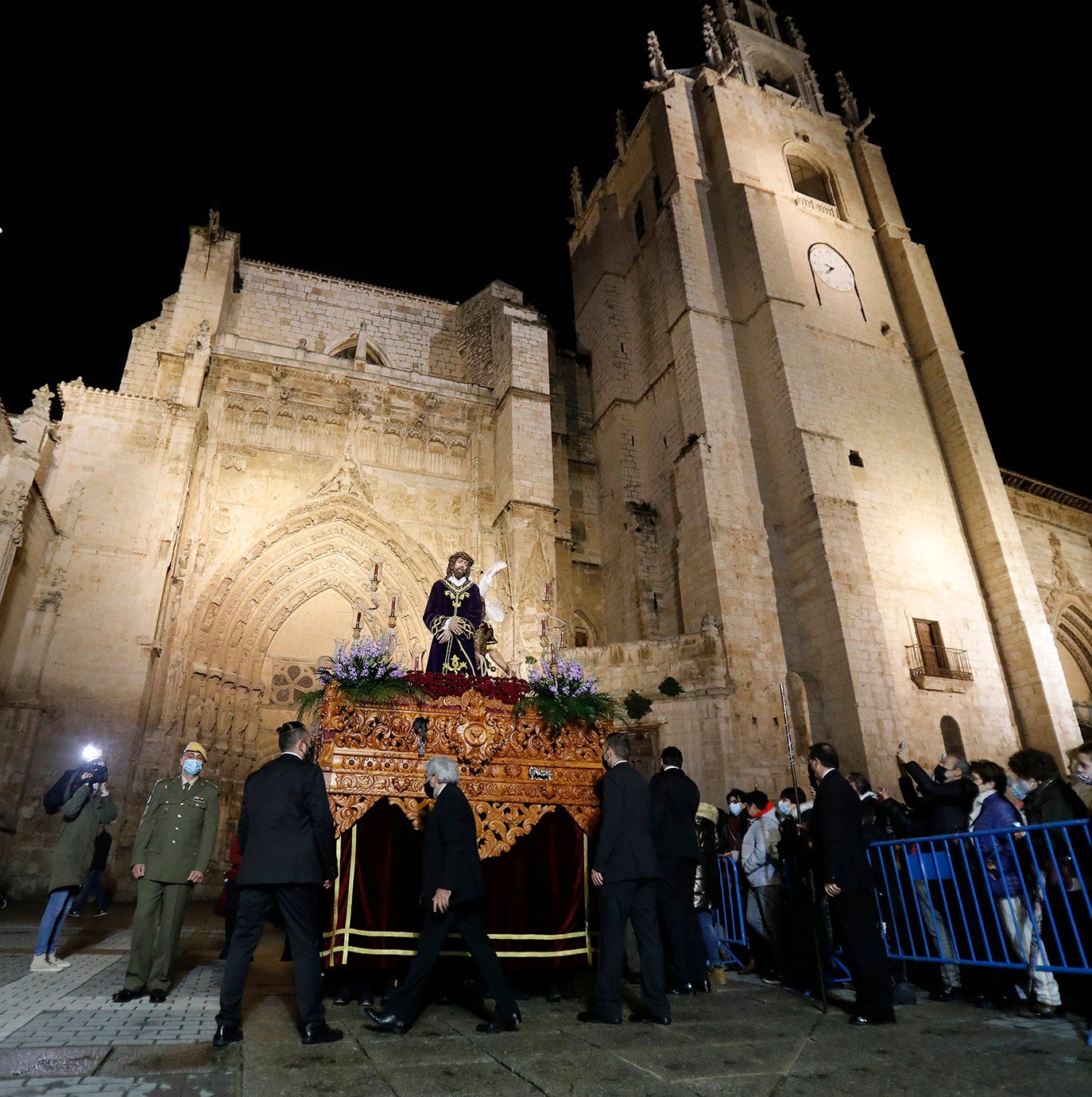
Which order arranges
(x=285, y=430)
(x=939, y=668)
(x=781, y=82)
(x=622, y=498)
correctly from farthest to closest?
(x=781, y=82) → (x=622, y=498) → (x=939, y=668) → (x=285, y=430)

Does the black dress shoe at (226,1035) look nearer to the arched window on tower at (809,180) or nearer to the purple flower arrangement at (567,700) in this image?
the purple flower arrangement at (567,700)

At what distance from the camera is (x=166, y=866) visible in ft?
14.2

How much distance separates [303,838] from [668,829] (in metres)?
2.38

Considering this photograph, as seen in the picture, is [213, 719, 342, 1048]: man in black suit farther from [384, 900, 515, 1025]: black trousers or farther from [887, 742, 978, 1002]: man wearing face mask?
[887, 742, 978, 1002]: man wearing face mask

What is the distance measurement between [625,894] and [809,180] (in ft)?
80.9

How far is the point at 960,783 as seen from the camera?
4.78 metres

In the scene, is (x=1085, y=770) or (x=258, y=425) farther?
(x=258, y=425)

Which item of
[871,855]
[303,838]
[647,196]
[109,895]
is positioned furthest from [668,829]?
[647,196]

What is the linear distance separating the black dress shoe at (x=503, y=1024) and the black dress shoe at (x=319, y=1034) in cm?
70

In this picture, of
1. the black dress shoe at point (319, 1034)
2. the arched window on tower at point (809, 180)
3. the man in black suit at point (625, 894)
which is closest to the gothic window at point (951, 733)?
the man in black suit at point (625, 894)

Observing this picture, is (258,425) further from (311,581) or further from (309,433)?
(311,581)

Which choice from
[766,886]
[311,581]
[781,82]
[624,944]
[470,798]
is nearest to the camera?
[624,944]

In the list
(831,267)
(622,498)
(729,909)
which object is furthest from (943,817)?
(831,267)

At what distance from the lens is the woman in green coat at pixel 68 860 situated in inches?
185
